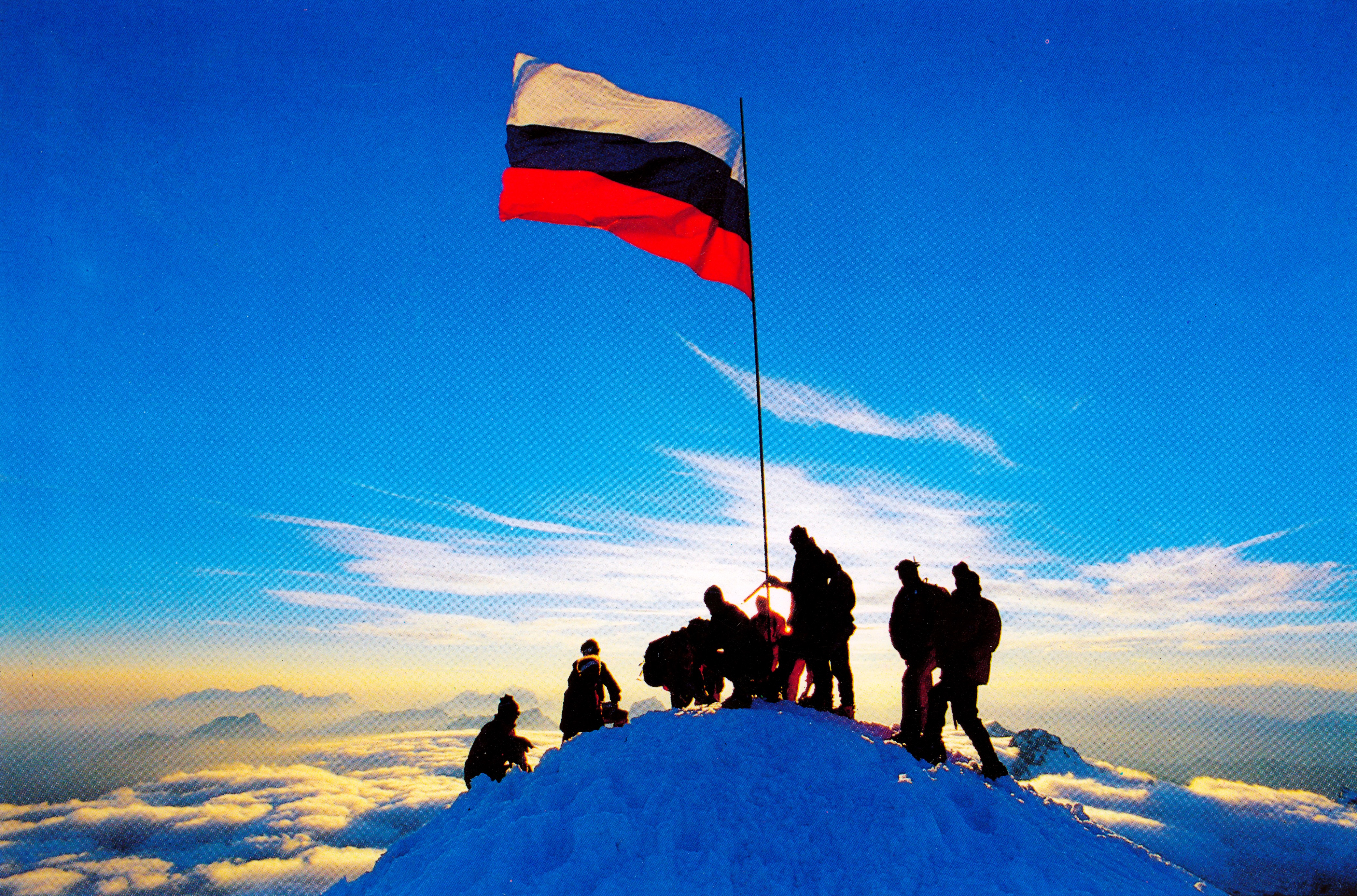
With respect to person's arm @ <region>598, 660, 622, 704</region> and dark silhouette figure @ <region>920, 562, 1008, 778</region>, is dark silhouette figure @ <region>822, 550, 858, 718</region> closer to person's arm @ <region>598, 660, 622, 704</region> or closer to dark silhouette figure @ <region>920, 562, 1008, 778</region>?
dark silhouette figure @ <region>920, 562, 1008, 778</region>

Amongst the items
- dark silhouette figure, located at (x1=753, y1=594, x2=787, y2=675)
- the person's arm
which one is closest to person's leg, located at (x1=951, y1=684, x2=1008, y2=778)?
dark silhouette figure, located at (x1=753, y1=594, x2=787, y2=675)

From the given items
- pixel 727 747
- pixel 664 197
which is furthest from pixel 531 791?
pixel 664 197

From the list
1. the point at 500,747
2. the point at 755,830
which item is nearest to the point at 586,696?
the point at 500,747

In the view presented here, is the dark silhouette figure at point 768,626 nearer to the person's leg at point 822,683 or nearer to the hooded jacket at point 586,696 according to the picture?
the person's leg at point 822,683

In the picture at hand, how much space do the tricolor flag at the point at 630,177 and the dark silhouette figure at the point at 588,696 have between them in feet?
21.7

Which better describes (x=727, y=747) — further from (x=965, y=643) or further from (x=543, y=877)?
(x=965, y=643)

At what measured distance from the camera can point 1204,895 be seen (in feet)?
23.3

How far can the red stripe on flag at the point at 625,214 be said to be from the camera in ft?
36.7

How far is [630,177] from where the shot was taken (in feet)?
37.0

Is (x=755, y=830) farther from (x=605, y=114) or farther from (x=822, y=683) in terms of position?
(x=605, y=114)

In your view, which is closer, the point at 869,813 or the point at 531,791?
the point at 869,813

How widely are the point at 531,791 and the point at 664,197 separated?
8963mm

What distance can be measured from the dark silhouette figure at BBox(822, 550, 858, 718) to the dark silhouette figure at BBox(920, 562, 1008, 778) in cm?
113

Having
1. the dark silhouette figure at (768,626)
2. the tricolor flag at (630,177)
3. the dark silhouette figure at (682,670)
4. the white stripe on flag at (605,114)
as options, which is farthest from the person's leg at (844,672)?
the white stripe on flag at (605,114)
